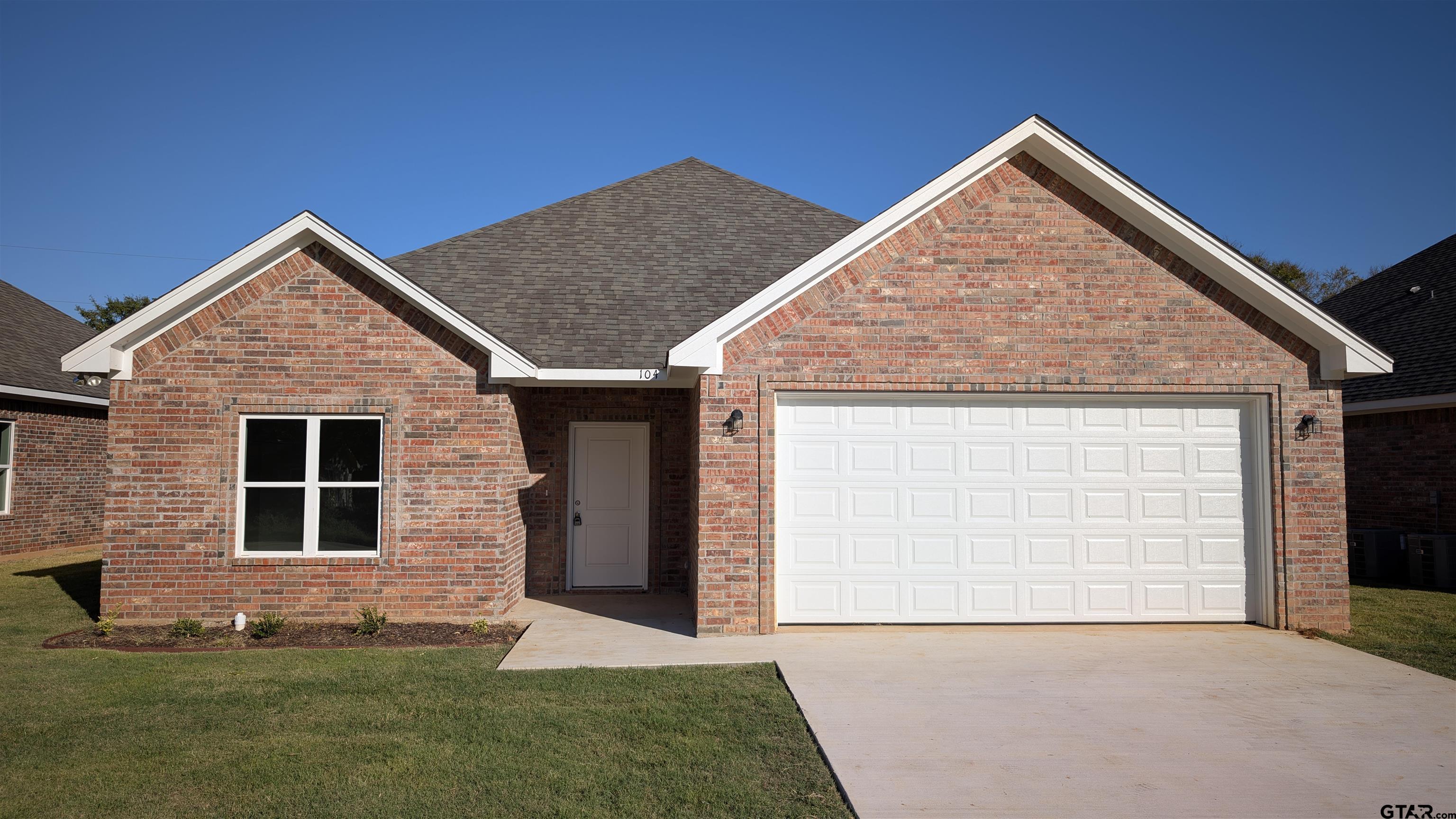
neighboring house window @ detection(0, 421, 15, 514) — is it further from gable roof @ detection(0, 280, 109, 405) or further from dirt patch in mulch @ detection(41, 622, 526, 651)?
dirt patch in mulch @ detection(41, 622, 526, 651)

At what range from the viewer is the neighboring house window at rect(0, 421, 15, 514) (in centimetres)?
1619

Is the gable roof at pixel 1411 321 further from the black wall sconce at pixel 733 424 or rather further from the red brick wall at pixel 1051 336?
the black wall sconce at pixel 733 424

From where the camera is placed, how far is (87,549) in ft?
58.4

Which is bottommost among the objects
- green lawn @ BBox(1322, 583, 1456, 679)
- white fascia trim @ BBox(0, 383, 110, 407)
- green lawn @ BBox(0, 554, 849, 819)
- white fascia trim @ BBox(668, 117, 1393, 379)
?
green lawn @ BBox(0, 554, 849, 819)

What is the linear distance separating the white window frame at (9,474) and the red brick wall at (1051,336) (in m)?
14.8

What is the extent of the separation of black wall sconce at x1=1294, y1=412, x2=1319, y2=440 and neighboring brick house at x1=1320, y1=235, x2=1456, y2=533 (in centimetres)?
550

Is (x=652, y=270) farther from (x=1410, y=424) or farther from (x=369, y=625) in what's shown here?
(x=1410, y=424)

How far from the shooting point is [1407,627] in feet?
32.9

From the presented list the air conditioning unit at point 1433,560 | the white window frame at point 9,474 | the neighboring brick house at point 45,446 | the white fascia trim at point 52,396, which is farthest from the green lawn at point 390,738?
the air conditioning unit at point 1433,560

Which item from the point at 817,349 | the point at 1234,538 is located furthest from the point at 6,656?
the point at 1234,538

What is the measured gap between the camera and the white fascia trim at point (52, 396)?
15.8m

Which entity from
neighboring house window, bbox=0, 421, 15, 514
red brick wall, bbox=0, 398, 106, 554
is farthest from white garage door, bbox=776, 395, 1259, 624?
neighboring house window, bbox=0, 421, 15, 514

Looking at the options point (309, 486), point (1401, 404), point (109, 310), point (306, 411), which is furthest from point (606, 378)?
point (109, 310)

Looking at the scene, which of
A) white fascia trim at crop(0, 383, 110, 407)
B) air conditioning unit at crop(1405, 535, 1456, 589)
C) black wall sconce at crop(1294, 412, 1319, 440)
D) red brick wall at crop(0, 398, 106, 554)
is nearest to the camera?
black wall sconce at crop(1294, 412, 1319, 440)
